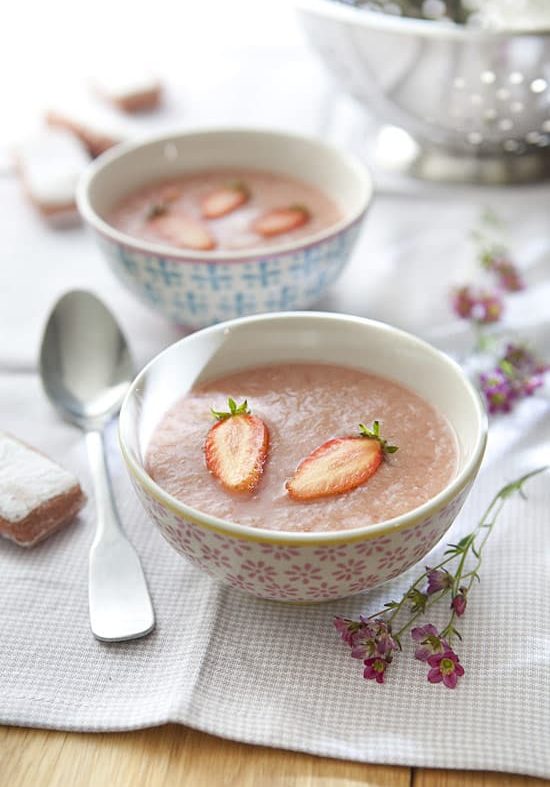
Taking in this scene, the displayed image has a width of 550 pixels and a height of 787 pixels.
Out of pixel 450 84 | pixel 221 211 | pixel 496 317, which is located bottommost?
pixel 496 317

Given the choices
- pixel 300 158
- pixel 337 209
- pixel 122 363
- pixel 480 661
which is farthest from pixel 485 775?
pixel 300 158

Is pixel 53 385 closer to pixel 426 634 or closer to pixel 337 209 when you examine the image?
pixel 337 209

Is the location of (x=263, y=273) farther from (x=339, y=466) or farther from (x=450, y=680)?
(x=450, y=680)

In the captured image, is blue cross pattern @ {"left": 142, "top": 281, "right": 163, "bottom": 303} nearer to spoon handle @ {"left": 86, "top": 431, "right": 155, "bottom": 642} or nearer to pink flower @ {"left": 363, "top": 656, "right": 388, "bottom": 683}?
spoon handle @ {"left": 86, "top": 431, "right": 155, "bottom": 642}

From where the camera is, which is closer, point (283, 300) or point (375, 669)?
point (375, 669)

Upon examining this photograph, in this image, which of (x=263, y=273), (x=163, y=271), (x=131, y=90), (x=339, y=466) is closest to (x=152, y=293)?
(x=163, y=271)

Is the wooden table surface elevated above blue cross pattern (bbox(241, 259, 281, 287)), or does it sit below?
below

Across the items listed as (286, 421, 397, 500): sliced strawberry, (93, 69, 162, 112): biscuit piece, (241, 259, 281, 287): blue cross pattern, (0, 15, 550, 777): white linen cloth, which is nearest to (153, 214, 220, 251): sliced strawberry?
(241, 259, 281, 287): blue cross pattern
